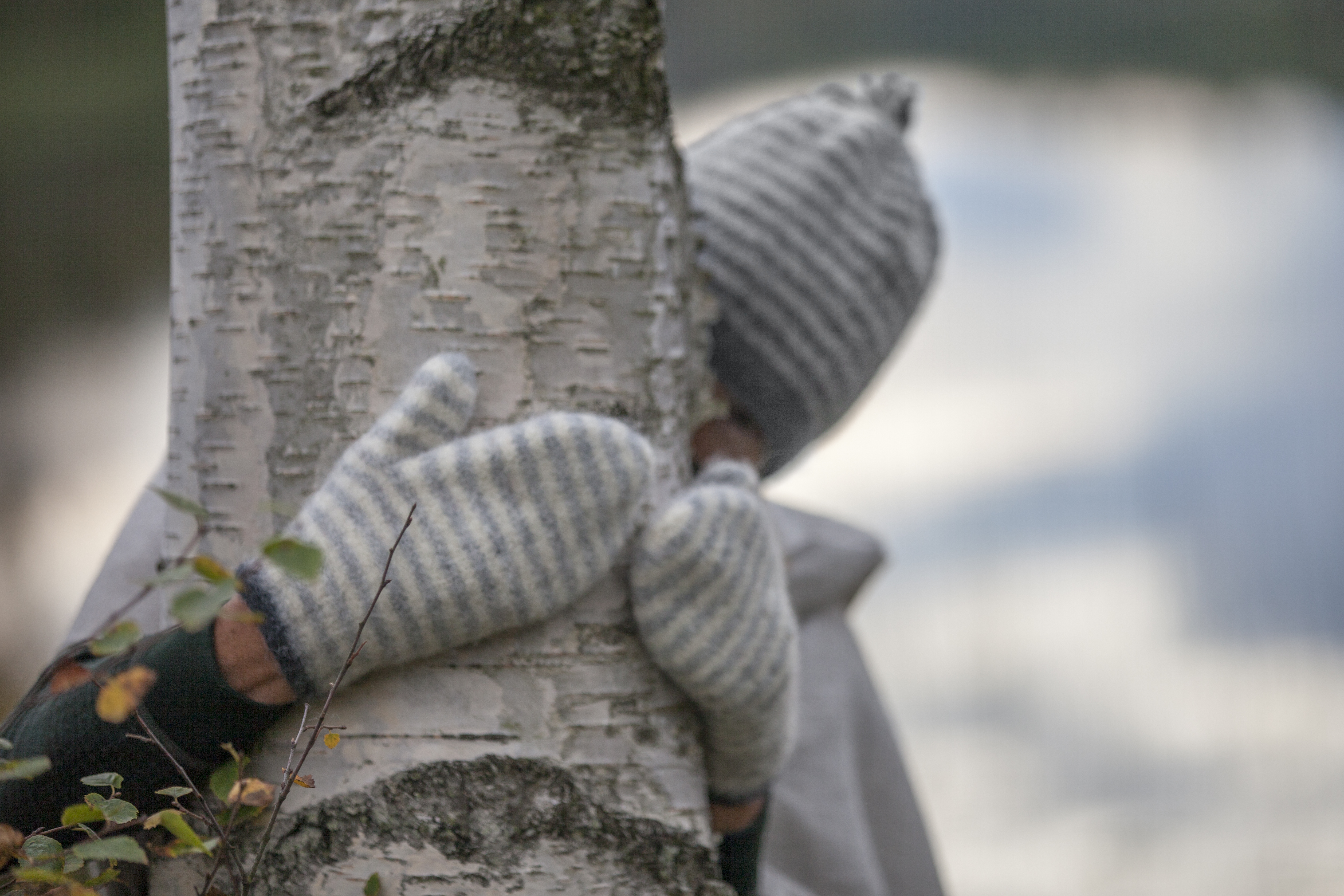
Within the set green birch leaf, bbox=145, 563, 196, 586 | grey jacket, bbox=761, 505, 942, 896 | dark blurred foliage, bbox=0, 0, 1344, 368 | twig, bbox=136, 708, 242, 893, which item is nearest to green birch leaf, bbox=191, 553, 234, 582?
green birch leaf, bbox=145, 563, 196, 586

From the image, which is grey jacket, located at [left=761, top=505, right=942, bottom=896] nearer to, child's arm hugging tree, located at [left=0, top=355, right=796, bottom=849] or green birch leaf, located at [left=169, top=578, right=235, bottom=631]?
child's arm hugging tree, located at [left=0, top=355, right=796, bottom=849]

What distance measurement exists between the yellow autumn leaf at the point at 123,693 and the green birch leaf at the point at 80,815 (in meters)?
0.08

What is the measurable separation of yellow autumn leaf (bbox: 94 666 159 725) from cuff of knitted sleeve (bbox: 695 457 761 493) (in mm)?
378

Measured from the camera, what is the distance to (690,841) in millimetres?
596

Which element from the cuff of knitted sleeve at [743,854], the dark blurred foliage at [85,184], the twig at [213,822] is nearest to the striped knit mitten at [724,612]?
the cuff of knitted sleeve at [743,854]

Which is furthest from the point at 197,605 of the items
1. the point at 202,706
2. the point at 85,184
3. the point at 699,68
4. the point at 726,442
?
the point at 85,184

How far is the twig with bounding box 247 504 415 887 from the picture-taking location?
44cm

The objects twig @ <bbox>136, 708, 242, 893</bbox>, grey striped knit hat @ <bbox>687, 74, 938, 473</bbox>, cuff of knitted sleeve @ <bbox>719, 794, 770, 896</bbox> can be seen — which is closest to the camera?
twig @ <bbox>136, 708, 242, 893</bbox>

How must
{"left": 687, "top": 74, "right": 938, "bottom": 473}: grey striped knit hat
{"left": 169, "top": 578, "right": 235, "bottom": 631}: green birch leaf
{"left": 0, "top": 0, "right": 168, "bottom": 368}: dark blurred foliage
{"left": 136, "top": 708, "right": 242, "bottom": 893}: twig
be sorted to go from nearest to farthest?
1. {"left": 169, "top": 578, "right": 235, "bottom": 631}: green birch leaf
2. {"left": 136, "top": 708, "right": 242, "bottom": 893}: twig
3. {"left": 687, "top": 74, "right": 938, "bottom": 473}: grey striped knit hat
4. {"left": 0, "top": 0, "right": 168, "bottom": 368}: dark blurred foliage

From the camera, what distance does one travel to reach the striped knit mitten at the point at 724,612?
0.60 m

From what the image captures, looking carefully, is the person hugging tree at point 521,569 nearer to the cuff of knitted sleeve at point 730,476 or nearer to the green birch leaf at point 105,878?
the cuff of knitted sleeve at point 730,476

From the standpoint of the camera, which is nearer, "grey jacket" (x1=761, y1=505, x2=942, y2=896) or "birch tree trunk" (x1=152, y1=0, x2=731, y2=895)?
"birch tree trunk" (x1=152, y1=0, x2=731, y2=895)

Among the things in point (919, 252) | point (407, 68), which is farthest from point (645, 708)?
point (919, 252)

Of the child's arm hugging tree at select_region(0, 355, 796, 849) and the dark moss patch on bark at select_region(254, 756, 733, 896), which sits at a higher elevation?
the child's arm hugging tree at select_region(0, 355, 796, 849)
